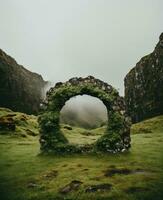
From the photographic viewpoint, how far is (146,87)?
4951 inches

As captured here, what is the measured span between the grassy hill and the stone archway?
1.16 metres

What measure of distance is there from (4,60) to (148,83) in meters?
49.9

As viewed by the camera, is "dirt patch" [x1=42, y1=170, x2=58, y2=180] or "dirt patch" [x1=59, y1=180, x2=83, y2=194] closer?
"dirt patch" [x1=59, y1=180, x2=83, y2=194]

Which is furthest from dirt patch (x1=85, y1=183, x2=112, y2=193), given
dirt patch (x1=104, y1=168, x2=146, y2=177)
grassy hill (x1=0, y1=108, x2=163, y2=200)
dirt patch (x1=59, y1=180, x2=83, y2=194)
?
dirt patch (x1=104, y1=168, x2=146, y2=177)

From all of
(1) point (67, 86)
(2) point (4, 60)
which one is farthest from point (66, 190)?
(2) point (4, 60)

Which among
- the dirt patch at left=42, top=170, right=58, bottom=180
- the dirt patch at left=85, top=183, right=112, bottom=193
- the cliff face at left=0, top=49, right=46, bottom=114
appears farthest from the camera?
the cliff face at left=0, top=49, right=46, bottom=114

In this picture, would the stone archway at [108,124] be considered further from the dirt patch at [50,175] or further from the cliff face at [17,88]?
the cliff face at [17,88]

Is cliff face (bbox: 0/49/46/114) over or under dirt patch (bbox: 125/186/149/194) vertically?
over

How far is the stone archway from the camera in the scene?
3403cm

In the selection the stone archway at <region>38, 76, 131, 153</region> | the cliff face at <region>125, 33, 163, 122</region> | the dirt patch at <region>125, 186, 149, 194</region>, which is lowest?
the dirt patch at <region>125, 186, 149, 194</region>

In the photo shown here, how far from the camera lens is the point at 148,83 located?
124 m

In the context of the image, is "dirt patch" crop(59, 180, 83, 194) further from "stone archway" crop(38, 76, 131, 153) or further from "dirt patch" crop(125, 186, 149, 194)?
"stone archway" crop(38, 76, 131, 153)

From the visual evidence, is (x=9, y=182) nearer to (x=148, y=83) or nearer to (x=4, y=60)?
(x=148, y=83)

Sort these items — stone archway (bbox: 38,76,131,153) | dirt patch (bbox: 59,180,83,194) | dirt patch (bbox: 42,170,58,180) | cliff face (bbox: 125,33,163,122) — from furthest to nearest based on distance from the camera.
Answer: cliff face (bbox: 125,33,163,122) < stone archway (bbox: 38,76,131,153) < dirt patch (bbox: 42,170,58,180) < dirt patch (bbox: 59,180,83,194)
